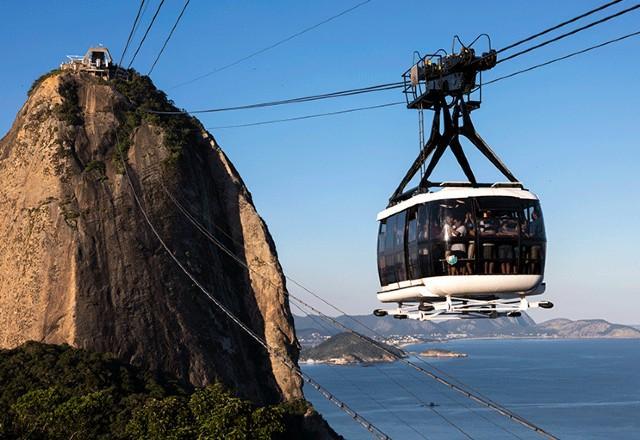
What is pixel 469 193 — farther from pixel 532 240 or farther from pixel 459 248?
pixel 532 240

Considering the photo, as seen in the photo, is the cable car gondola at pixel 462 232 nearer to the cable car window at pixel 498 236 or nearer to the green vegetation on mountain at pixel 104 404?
the cable car window at pixel 498 236

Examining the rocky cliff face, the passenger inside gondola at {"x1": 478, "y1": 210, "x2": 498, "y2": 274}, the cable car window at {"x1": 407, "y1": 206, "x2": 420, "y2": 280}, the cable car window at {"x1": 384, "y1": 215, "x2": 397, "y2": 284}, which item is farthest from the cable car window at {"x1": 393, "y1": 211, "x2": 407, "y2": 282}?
the rocky cliff face

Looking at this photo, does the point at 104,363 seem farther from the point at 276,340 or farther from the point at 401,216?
the point at 401,216

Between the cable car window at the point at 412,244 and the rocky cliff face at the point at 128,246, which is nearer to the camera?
the cable car window at the point at 412,244

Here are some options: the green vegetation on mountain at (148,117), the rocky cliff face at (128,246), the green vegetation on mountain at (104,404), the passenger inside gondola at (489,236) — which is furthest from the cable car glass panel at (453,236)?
the green vegetation on mountain at (148,117)

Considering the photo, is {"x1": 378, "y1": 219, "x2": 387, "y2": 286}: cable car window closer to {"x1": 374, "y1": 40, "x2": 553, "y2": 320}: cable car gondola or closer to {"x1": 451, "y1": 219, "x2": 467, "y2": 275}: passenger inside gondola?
{"x1": 374, "y1": 40, "x2": 553, "y2": 320}: cable car gondola

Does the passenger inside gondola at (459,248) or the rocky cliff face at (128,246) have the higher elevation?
the rocky cliff face at (128,246)

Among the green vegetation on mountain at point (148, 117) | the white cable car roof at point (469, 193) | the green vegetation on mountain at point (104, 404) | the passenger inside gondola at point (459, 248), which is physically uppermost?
the green vegetation on mountain at point (148, 117)
